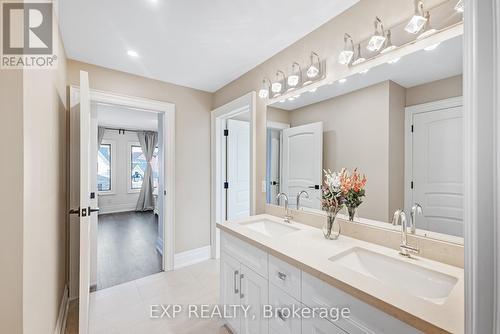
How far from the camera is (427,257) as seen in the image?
112 centimetres

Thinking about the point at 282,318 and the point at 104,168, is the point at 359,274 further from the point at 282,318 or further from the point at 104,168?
the point at 104,168

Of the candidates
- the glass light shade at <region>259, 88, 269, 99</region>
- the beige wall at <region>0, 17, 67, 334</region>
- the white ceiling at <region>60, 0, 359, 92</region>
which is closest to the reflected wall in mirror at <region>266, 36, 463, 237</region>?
the glass light shade at <region>259, 88, 269, 99</region>

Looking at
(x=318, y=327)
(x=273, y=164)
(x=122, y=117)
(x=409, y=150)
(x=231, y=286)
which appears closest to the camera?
(x=318, y=327)

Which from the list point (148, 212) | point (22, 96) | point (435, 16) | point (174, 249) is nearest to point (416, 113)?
point (435, 16)

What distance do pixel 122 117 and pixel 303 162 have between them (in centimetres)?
452

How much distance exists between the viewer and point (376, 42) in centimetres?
130

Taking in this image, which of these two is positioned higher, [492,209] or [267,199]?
[492,209]

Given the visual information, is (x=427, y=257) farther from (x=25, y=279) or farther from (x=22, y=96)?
(x=22, y=96)

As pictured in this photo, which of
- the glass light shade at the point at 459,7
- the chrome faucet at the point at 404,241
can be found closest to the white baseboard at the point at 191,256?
the chrome faucet at the point at 404,241

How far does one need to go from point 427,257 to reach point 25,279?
1.87 m

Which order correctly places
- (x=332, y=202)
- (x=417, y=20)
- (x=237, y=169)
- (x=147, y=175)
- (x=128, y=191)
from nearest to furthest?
(x=417, y=20), (x=332, y=202), (x=237, y=169), (x=128, y=191), (x=147, y=175)

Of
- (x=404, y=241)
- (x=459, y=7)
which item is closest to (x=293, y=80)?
(x=459, y=7)

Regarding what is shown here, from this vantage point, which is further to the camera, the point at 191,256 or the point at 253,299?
the point at 191,256

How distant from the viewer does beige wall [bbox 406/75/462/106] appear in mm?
1074
